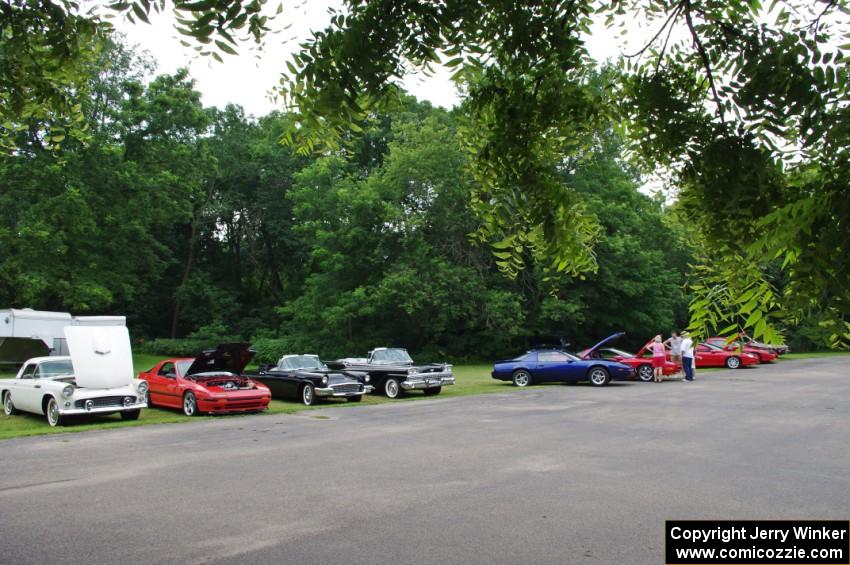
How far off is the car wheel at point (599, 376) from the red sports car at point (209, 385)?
13.0 meters

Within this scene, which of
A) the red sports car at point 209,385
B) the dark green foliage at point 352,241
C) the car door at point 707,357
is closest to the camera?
the red sports car at point 209,385

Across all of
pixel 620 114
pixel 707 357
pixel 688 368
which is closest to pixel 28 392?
pixel 620 114

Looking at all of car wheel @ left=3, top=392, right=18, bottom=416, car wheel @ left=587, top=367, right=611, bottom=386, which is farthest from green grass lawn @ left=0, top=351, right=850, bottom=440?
car wheel @ left=587, top=367, right=611, bottom=386

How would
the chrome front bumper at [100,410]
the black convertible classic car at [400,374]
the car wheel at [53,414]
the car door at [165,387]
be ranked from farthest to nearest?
the black convertible classic car at [400,374]
the car door at [165,387]
the car wheel at [53,414]
the chrome front bumper at [100,410]

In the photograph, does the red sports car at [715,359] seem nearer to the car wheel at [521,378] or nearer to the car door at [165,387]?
the car wheel at [521,378]

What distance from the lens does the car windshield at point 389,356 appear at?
23.9m

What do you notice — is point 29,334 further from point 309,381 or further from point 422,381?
point 422,381

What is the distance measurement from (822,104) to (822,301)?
0.66 meters

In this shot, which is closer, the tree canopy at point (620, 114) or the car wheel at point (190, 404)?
the tree canopy at point (620, 114)

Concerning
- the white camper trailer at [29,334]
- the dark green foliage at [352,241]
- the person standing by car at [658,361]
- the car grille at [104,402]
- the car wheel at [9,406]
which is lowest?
the car wheel at [9,406]

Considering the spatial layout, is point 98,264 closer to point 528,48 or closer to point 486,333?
point 486,333

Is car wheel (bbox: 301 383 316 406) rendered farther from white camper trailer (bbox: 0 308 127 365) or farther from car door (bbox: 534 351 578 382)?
white camper trailer (bbox: 0 308 127 365)

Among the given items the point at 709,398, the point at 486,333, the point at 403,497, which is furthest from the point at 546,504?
the point at 486,333

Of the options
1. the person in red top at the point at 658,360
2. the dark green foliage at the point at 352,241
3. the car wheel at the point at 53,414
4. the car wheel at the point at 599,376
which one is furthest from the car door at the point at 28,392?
the person in red top at the point at 658,360
